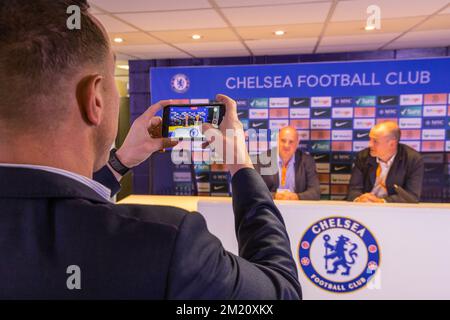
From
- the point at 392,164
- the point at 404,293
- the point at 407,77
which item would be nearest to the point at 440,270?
the point at 404,293

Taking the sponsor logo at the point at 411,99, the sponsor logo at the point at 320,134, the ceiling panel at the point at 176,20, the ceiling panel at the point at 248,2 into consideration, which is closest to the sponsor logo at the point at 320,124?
the sponsor logo at the point at 320,134

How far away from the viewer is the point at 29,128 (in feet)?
1.59

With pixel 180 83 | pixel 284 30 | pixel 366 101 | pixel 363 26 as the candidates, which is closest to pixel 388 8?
pixel 363 26

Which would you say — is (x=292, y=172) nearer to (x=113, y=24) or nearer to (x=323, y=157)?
(x=323, y=157)

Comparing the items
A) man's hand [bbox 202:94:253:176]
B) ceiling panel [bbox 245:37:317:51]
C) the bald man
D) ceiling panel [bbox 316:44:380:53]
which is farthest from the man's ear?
ceiling panel [bbox 316:44:380:53]

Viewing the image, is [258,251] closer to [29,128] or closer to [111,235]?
[111,235]

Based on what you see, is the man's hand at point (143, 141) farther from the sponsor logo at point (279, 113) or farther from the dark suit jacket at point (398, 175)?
the sponsor logo at point (279, 113)

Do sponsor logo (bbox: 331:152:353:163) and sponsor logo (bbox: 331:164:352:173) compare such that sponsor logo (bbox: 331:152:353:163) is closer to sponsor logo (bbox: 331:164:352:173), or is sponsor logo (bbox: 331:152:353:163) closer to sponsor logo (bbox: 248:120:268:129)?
sponsor logo (bbox: 331:164:352:173)

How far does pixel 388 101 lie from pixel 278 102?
138cm

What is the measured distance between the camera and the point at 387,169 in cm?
340

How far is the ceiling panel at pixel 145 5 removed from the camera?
2.65 m

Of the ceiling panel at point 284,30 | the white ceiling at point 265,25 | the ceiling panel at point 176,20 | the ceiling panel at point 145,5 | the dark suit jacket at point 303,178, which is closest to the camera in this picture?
the ceiling panel at point 145,5

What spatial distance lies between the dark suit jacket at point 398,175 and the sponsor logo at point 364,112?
154 centimetres

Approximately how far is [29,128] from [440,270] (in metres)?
1.61
